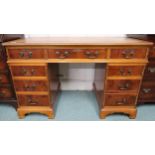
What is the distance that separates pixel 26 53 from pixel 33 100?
0.50 meters

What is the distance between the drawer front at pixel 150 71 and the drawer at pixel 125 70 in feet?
0.63

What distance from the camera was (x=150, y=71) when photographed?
4.66 feet

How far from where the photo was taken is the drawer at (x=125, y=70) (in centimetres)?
124

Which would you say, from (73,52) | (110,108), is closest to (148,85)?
(110,108)

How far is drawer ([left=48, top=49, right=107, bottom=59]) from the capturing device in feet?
3.86

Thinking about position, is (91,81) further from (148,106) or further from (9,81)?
(9,81)

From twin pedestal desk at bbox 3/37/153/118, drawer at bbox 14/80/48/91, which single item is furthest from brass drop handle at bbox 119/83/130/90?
drawer at bbox 14/80/48/91

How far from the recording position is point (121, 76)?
4.21 feet

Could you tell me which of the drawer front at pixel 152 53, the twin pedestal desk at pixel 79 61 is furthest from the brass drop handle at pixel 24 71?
the drawer front at pixel 152 53

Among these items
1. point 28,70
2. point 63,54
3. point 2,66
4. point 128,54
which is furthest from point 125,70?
point 2,66

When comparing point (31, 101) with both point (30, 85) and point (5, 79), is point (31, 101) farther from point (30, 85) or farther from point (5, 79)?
point (5, 79)

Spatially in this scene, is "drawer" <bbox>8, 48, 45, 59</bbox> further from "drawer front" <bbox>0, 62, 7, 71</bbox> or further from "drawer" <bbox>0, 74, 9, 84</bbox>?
"drawer" <bbox>0, 74, 9, 84</bbox>

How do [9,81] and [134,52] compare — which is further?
[9,81]

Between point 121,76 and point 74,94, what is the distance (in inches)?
34.1
